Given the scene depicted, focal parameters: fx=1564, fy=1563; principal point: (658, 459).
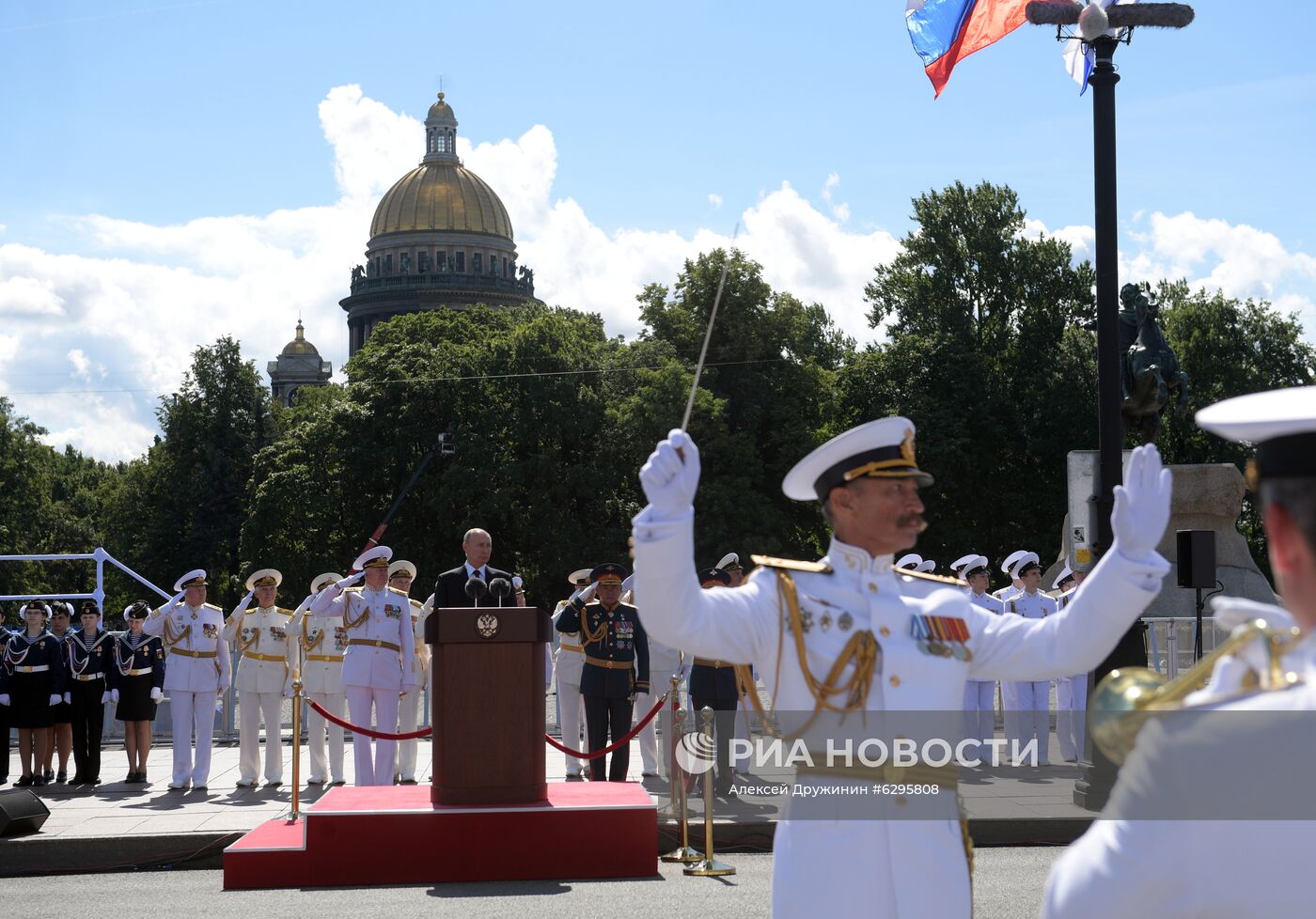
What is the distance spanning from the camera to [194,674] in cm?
1549

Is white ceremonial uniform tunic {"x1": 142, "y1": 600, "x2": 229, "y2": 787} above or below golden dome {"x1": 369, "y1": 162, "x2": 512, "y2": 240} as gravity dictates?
below

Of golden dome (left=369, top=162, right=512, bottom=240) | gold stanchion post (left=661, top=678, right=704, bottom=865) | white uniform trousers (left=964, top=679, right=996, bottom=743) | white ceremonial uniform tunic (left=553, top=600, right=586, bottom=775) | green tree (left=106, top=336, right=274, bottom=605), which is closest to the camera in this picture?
gold stanchion post (left=661, top=678, right=704, bottom=865)

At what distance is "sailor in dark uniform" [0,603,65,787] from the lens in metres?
15.8

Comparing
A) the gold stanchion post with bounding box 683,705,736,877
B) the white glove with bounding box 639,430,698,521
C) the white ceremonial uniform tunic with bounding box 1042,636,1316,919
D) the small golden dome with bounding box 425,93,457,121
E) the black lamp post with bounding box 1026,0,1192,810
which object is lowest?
the gold stanchion post with bounding box 683,705,736,877

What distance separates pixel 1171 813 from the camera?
215 cm

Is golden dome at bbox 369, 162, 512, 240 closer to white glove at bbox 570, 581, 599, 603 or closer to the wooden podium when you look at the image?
white glove at bbox 570, 581, 599, 603

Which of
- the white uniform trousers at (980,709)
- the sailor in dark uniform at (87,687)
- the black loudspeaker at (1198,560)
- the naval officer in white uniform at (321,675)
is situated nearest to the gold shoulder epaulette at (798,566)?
the black loudspeaker at (1198,560)

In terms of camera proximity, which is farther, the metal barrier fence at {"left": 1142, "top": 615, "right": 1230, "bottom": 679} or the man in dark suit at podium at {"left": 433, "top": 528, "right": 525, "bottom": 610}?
the metal barrier fence at {"left": 1142, "top": 615, "right": 1230, "bottom": 679}

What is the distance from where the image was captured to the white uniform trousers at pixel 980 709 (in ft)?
56.0

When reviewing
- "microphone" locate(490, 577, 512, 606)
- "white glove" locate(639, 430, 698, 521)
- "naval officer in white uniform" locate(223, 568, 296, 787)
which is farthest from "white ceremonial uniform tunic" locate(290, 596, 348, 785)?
"white glove" locate(639, 430, 698, 521)

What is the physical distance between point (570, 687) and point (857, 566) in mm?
12693

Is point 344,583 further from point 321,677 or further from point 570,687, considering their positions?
point 570,687

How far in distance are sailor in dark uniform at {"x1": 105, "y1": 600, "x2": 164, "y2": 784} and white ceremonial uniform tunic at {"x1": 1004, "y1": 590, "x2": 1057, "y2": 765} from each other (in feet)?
29.6

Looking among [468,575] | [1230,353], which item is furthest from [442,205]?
[468,575]
